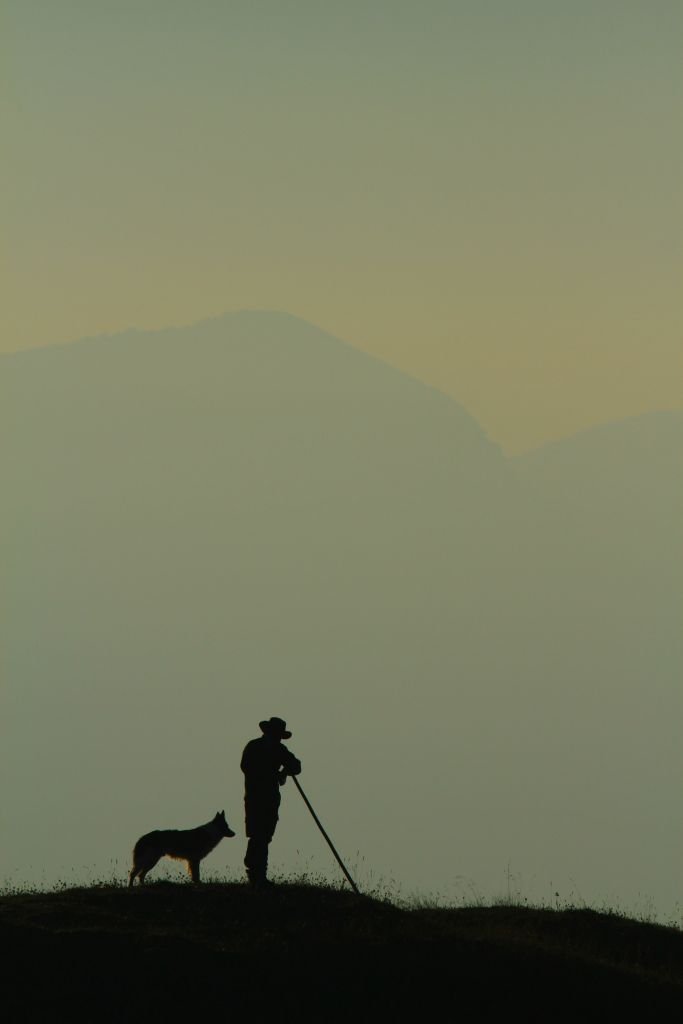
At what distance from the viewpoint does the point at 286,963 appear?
22875 millimetres

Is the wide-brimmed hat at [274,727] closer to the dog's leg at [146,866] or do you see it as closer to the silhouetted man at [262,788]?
the silhouetted man at [262,788]

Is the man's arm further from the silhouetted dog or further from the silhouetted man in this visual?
the silhouetted dog

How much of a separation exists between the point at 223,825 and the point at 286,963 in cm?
667

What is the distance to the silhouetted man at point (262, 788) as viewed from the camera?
27.1m

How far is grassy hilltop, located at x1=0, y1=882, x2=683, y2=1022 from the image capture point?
21859mm

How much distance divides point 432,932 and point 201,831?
5.36 meters

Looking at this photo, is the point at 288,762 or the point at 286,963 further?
the point at 288,762

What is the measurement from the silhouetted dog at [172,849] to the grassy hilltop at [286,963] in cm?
150

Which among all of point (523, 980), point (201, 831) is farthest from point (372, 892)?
point (523, 980)

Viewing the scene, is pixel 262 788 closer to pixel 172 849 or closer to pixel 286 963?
pixel 172 849

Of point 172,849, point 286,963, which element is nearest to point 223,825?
point 172,849

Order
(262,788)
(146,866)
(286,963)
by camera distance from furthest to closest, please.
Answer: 1. (146,866)
2. (262,788)
3. (286,963)

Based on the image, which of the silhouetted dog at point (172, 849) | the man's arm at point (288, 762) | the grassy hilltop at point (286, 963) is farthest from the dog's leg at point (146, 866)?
the man's arm at point (288, 762)

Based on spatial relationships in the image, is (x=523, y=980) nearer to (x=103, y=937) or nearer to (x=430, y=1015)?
(x=430, y=1015)
